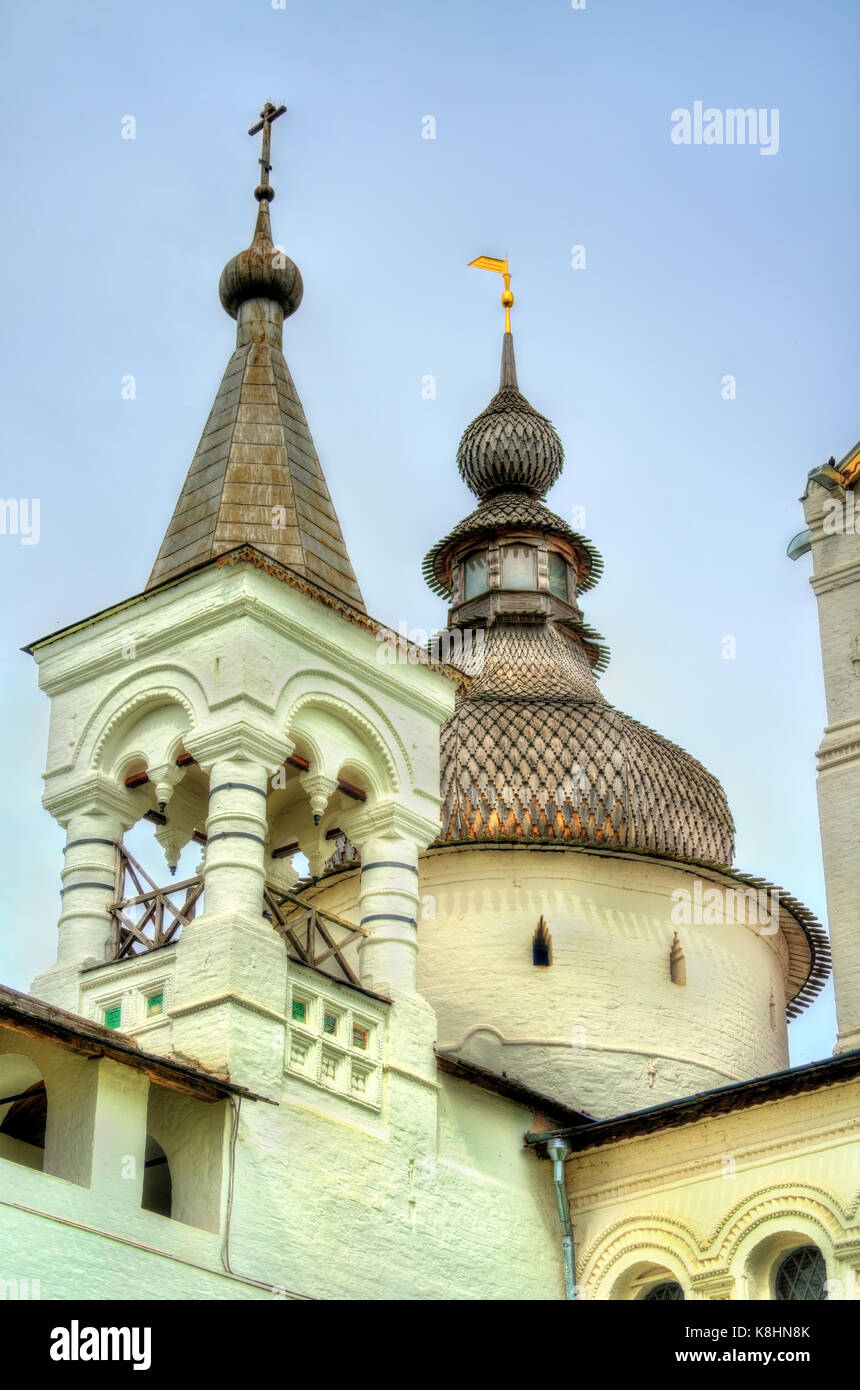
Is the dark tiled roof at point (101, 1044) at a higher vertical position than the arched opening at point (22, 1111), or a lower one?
lower

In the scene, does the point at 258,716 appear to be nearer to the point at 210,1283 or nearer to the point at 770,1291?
the point at 210,1283

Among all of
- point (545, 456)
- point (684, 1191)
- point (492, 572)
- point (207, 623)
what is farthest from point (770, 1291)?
point (545, 456)

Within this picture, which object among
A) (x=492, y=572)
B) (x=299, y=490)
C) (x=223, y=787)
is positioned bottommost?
(x=223, y=787)

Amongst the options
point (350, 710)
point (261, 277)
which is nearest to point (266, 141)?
point (261, 277)

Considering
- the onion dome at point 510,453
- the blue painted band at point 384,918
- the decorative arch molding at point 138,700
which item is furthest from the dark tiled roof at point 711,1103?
the onion dome at point 510,453

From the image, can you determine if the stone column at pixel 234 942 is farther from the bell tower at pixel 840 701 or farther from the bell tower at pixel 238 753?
the bell tower at pixel 840 701

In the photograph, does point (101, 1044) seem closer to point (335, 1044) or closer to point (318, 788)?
point (335, 1044)

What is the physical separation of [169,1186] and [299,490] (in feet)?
20.1

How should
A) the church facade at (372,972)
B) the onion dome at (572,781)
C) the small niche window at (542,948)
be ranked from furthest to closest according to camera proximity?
the onion dome at (572,781) → the small niche window at (542,948) → the church facade at (372,972)

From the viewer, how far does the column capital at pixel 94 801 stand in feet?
60.3

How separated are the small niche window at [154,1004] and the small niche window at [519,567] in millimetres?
9782

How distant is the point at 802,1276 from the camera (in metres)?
17.1

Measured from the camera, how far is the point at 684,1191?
17.8 metres
